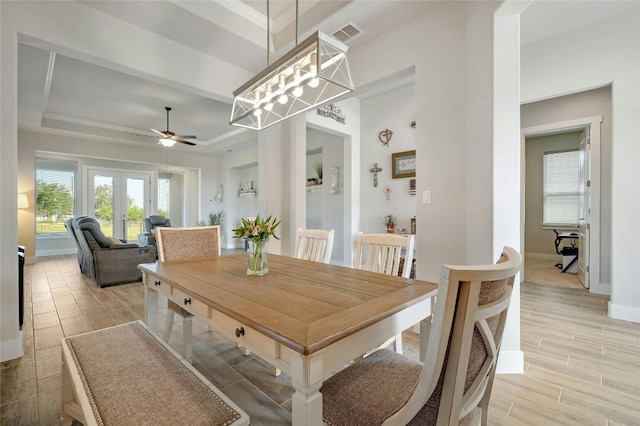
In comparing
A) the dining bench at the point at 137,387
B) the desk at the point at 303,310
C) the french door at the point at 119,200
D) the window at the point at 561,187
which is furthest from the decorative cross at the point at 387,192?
the french door at the point at 119,200

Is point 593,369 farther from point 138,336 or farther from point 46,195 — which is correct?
point 46,195

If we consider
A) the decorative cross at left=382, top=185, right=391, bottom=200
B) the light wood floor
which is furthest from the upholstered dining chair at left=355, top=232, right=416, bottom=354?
the decorative cross at left=382, top=185, right=391, bottom=200

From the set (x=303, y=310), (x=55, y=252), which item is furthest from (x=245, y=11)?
(x=55, y=252)

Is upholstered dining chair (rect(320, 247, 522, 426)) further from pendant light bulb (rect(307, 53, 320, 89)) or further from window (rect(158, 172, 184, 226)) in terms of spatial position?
window (rect(158, 172, 184, 226))

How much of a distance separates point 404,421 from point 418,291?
57cm

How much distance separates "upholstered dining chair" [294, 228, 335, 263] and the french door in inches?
282

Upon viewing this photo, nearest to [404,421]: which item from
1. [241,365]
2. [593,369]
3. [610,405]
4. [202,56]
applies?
[241,365]

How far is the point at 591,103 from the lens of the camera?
3559mm

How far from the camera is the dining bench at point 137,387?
86 cm

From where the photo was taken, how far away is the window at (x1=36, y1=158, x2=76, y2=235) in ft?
21.9

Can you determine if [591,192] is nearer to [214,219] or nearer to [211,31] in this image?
[211,31]

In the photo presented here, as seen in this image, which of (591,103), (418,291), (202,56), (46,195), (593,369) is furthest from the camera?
(46,195)

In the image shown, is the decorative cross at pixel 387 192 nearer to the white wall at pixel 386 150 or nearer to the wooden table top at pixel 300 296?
the white wall at pixel 386 150

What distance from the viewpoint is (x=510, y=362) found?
6.54 ft
